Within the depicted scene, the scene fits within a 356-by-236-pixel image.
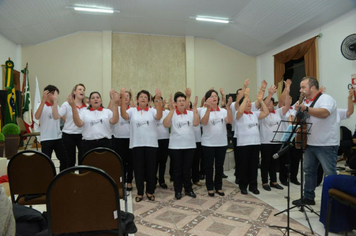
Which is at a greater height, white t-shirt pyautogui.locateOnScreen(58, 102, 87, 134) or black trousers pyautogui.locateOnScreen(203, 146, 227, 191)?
white t-shirt pyautogui.locateOnScreen(58, 102, 87, 134)

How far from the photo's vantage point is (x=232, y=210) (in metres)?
3.09

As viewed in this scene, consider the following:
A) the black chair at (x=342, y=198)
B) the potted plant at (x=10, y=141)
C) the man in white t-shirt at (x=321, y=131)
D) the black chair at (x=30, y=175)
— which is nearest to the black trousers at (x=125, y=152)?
the black chair at (x=30, y=175)

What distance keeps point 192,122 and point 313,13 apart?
5433 mm

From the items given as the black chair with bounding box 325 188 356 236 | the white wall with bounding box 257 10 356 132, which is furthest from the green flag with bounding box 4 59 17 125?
the white wall with bounding box 257 10 356 132

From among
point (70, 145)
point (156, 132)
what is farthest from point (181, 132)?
point (70, 145)

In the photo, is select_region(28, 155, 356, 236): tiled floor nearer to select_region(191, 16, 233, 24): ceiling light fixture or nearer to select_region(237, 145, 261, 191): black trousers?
select_region(237, 145, 261, 191): black trousers

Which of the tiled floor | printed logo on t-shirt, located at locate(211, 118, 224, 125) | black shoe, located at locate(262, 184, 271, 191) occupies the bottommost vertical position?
the tiled floor

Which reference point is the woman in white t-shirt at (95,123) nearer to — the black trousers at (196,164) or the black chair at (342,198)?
the black trousers at (196,164)

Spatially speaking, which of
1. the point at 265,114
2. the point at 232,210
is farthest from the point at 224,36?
the point at 232,210

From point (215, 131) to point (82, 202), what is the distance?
2.48m

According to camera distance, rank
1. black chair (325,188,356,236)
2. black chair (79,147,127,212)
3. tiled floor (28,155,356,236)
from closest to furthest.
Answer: black chair (325,188,356,236) < black chair (79,147,127,212) < tiled floor (28,155,356,236)

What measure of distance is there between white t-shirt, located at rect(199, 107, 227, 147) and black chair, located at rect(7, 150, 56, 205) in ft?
6.94

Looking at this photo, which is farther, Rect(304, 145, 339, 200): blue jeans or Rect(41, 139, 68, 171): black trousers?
Rect(41, 139, 68, 171): black trousers

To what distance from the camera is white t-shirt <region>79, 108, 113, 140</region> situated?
3.32 metres
